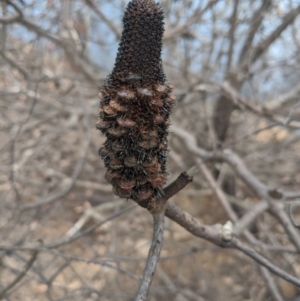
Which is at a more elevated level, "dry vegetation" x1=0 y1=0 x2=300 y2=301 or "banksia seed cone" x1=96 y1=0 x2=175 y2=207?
"dry vegetation" x1=0 y1=0 x2=300 y2=301

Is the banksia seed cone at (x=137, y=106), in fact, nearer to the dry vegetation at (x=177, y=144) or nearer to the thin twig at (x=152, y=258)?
the thin twig at (x=152, y=258)

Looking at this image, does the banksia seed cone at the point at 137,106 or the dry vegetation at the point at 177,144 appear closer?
the banksia seed cone at the point at 137,106

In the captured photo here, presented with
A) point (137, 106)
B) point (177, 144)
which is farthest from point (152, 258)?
point (177, 144)

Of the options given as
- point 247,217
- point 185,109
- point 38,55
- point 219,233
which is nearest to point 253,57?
point 185,109

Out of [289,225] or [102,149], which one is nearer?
[102,149]

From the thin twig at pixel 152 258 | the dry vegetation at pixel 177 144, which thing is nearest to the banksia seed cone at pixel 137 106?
the thin twig at pixel 152 258

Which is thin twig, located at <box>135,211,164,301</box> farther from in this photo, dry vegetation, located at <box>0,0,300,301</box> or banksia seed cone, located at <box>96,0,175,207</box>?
dry vegetation, located at <box>0,0,300,301</box>

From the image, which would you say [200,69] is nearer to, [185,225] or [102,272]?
[102,272]

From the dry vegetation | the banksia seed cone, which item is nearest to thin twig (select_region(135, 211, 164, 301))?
the banksia seed cone
